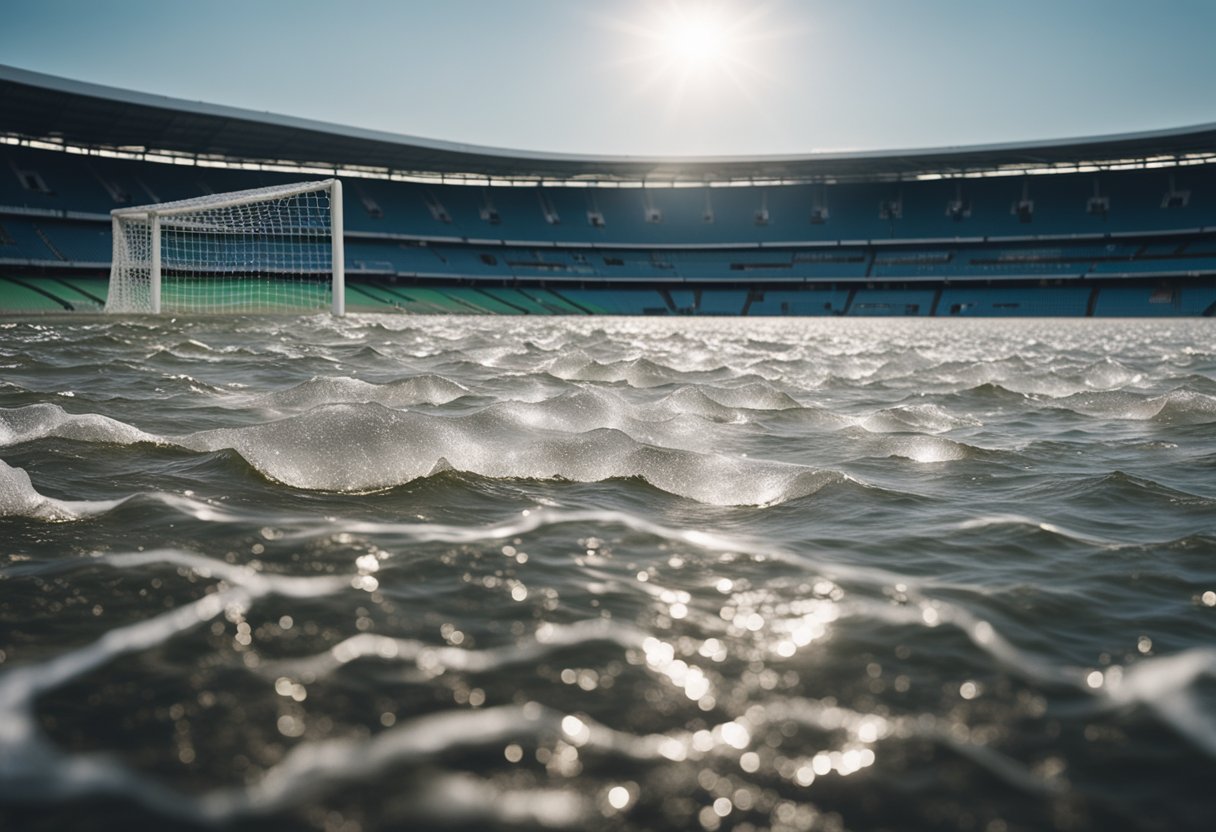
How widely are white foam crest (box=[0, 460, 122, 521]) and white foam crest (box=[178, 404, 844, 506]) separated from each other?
0.52 m

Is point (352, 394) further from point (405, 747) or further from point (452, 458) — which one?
point (405, 747)

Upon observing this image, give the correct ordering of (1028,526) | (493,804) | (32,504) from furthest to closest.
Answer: (1028,526), (32,504), (493,804)

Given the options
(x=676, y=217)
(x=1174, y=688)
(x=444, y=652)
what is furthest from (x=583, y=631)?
(x=676, y=217)

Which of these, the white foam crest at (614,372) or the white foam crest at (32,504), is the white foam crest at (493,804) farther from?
the white foam crest at (614,372)

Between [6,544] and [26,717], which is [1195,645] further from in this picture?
[6,544]

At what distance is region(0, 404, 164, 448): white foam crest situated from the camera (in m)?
3.14

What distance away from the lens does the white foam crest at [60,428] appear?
3.14 metres

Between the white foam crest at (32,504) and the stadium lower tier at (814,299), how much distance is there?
33363mm

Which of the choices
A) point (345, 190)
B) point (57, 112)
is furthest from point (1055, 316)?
point (57, 112)

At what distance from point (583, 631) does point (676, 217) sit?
50.8m

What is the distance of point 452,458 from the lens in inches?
113

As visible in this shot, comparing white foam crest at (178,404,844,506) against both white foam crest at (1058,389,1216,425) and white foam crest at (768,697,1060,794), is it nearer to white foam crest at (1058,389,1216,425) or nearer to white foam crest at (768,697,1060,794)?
white foam crest at (768,697,1060,794)

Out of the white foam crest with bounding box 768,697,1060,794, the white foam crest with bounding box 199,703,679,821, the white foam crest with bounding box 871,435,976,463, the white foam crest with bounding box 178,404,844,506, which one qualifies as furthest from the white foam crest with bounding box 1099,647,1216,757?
the white foam crest with bounding box 871,435,976,463

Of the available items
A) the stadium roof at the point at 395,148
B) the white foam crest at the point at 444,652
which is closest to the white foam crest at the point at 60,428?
the white foam crest at the point at 444,652
